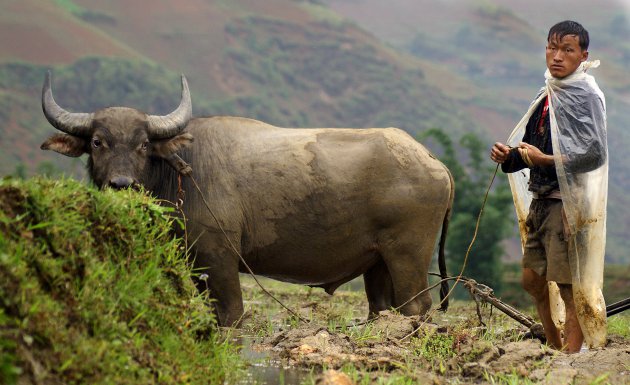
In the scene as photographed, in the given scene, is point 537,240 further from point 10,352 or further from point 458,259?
point 458,259

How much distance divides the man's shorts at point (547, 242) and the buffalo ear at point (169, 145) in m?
2.72

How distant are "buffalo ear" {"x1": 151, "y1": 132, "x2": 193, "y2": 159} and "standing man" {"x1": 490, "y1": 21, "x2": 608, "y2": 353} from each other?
246cm

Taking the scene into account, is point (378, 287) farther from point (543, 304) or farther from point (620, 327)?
point (620, 327)

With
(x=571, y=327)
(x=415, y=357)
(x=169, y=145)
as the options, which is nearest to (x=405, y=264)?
(x=571, y=327)

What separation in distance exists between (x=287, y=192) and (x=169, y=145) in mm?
1009

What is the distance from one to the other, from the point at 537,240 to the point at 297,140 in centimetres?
A: 219

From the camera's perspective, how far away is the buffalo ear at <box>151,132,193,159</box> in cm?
790

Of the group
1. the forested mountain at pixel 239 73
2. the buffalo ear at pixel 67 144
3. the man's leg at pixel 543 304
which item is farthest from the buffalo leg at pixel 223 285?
the forested mountain at pixel 239 73

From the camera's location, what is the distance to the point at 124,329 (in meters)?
4.40

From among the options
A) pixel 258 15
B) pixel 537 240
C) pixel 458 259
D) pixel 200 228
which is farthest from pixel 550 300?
pixel 258 15

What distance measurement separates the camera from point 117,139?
7590 mm

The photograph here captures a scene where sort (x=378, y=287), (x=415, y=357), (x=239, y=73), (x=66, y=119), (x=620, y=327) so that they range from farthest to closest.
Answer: (x=239, y=73) → (x=620, y=327) → (x=378, y=287) → (x=66, y=119) → (x=415, y=357)

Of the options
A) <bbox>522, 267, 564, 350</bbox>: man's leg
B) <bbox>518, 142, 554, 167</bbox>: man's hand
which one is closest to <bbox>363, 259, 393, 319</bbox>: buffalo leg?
<bbox>522, 267, 564, 350</bbox>: man's leg

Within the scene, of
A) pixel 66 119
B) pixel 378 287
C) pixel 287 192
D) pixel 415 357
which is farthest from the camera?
pixel 378 287
